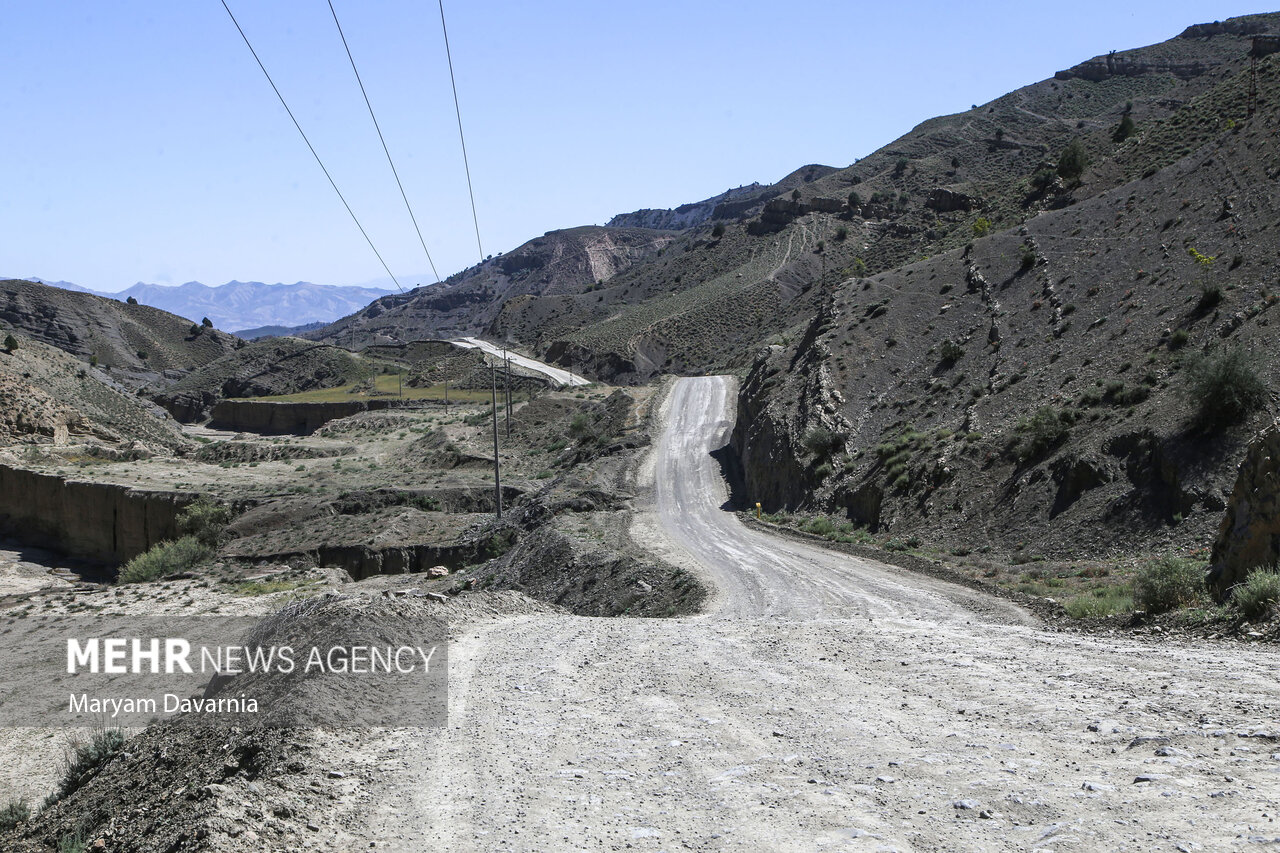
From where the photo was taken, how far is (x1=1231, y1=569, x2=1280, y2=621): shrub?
12.2m

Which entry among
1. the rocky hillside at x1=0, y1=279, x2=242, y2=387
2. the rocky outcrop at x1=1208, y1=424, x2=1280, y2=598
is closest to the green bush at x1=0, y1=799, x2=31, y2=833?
the rocky outcrop at x1=1208, y1=424, x2=1280, y2=598

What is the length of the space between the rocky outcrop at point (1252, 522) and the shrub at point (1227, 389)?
27.8 feet

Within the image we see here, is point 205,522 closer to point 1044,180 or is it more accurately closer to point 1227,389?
point 1227,389

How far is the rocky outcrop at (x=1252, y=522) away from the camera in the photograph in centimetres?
1351

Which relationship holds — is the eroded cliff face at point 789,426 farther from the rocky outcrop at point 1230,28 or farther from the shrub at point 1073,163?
the rocky outcrop at point 1230,28

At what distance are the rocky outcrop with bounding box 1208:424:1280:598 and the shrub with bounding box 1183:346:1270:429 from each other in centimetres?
848

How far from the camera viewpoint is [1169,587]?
1445cm

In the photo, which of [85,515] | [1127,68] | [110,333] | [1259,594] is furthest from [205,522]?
[1127,68]

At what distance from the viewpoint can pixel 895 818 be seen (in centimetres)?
739

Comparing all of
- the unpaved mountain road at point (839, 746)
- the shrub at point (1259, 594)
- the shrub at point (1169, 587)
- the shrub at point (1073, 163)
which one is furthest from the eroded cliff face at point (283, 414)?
the shrub at point (1259, 594)

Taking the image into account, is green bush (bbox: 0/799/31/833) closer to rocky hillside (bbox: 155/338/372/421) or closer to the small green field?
the small green field

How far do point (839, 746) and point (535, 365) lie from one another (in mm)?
96681

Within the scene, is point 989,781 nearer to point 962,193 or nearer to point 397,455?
point 397,455

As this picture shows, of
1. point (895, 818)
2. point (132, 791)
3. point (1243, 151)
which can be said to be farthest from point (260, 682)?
point (1243, 151)
